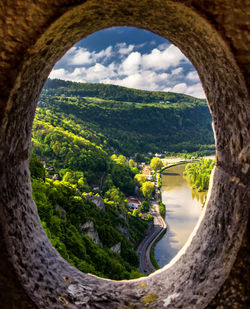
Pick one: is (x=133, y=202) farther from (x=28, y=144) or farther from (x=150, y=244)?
(x=28, y=144)

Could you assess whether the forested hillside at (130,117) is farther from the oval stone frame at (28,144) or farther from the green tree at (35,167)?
the oval stone frame at (28,144)

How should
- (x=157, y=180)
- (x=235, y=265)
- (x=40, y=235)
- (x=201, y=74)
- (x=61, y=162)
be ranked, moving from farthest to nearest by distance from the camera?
(x=157, y=180) < (x=61, y=162) < (x=40, y=235) < (x=201, y=74) < (x=235, y=265)

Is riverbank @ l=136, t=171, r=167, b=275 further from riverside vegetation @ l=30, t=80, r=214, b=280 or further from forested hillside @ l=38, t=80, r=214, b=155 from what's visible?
forested hillside @ l=38, t=80, r=214, b=155

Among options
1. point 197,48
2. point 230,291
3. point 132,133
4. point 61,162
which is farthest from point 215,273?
point 132,133

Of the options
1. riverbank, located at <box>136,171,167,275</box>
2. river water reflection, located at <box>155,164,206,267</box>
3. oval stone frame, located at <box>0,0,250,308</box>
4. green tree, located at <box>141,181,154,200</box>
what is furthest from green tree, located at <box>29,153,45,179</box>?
green tree, located at <box>141,181,154,200</box>

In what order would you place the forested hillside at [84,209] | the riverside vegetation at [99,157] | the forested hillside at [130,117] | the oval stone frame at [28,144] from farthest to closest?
1. the forested hillside at [130,117]
2. the riverside vegetation at [99,157]
3. the forested hillside at [84,209]
4. the oval stone frame at [28,144]

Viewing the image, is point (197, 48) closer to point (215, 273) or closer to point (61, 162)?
point (215, 273)

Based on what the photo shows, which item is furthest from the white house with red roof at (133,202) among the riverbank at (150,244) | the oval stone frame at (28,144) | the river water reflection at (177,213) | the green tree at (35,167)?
the oval stone frame at (28,144)
